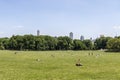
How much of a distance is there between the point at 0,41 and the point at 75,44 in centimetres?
5242

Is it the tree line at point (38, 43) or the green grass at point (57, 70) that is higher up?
the tree line at point (38, 43)

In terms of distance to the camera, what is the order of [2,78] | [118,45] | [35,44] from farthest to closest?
[35,44] < [118,45] < [2,78]

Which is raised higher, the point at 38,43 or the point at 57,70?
the point at 38,43

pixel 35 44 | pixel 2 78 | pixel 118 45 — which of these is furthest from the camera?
pixel 35 44

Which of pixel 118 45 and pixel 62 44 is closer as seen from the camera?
pixel 118 45

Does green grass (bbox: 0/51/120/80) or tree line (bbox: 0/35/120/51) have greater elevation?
tree line (bbox: 0/35/120/51)

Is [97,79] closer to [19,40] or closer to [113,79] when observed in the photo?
[113,79]

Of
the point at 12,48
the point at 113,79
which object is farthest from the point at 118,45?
the point at 113,79

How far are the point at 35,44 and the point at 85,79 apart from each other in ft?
520

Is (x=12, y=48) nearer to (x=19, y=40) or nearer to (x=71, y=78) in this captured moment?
(x=19, y=40)

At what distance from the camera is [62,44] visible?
19700cm

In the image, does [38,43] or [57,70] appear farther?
[38,43]

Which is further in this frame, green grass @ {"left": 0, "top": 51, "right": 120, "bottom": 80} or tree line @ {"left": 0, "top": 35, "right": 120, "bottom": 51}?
tree line @ {"left": 0, "top": 35, "right": 120, "bottom": 51}

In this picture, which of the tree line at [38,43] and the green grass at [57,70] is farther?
the tree line at [38,43]
